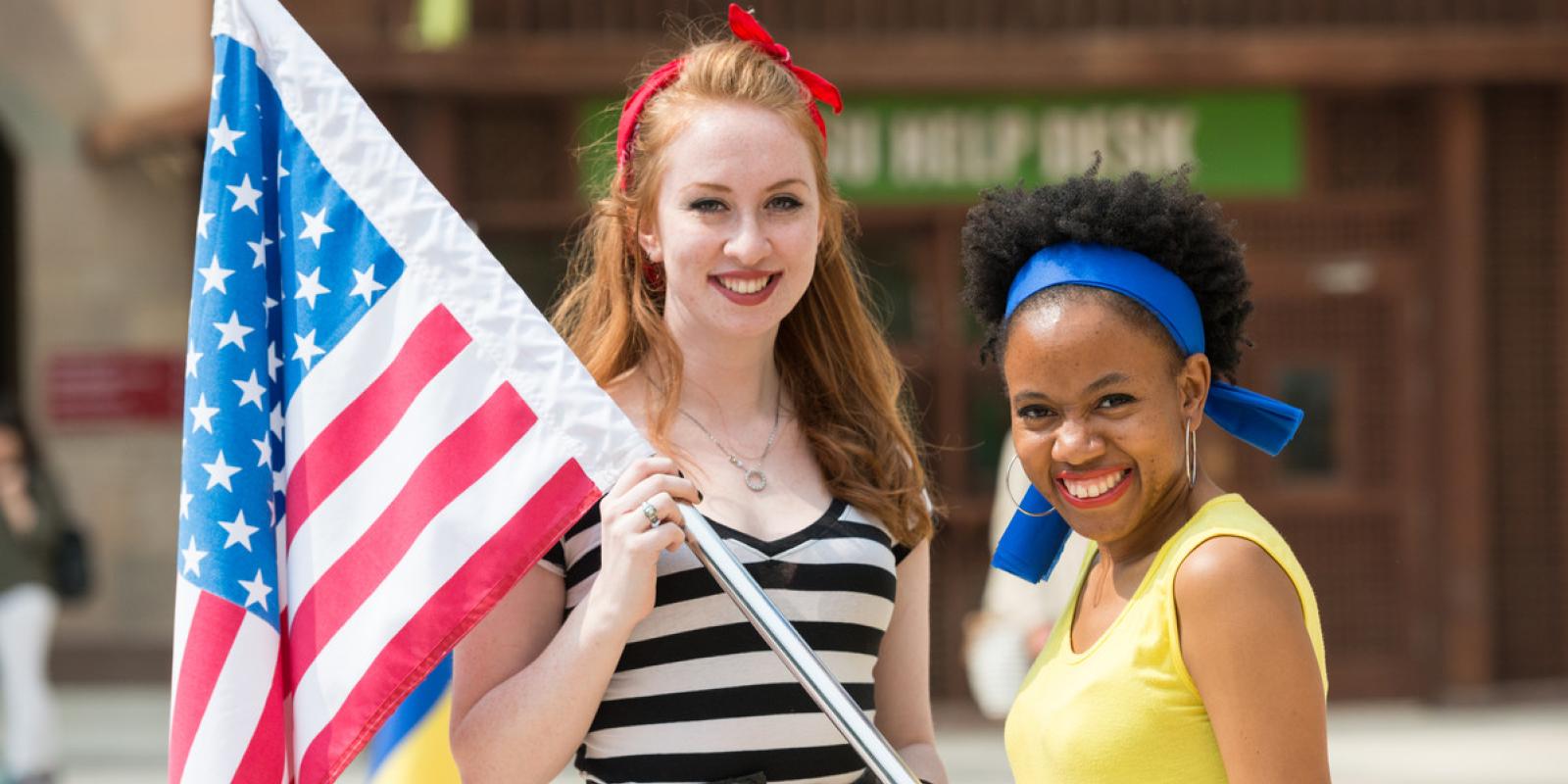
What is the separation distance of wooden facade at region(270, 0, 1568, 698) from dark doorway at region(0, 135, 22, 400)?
355cm

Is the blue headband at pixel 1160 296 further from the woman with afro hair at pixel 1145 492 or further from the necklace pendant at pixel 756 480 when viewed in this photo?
the necklace pendant at pixel 756 480

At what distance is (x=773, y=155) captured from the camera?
2750 millimetres

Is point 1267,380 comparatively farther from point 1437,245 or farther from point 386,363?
point 386,363

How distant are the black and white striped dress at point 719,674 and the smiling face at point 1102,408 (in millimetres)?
392

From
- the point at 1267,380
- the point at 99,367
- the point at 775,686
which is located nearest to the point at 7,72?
the point at 99,367

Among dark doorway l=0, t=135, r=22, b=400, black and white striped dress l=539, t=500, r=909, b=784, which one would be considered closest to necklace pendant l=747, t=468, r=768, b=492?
black and white striped dress l=539, t=500, r=909, b=784

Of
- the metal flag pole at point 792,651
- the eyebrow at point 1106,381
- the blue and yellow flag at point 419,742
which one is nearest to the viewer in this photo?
the eyebrow at point 1106,381

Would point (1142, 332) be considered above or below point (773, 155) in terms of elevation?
below

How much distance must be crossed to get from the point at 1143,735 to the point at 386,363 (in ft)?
3.97

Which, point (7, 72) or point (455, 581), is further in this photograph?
point (7, 72)

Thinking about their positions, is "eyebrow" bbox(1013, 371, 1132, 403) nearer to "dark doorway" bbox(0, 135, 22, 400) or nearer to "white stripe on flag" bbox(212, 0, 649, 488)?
"white stripe on flag" bbox(212, 0, 649, 488)

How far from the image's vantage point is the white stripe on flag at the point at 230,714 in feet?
8.66

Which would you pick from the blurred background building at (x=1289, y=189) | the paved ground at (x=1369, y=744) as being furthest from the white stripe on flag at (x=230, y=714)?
the blurred background building at (x=1289, y=189)

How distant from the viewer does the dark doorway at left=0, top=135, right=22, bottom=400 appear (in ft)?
40.1
